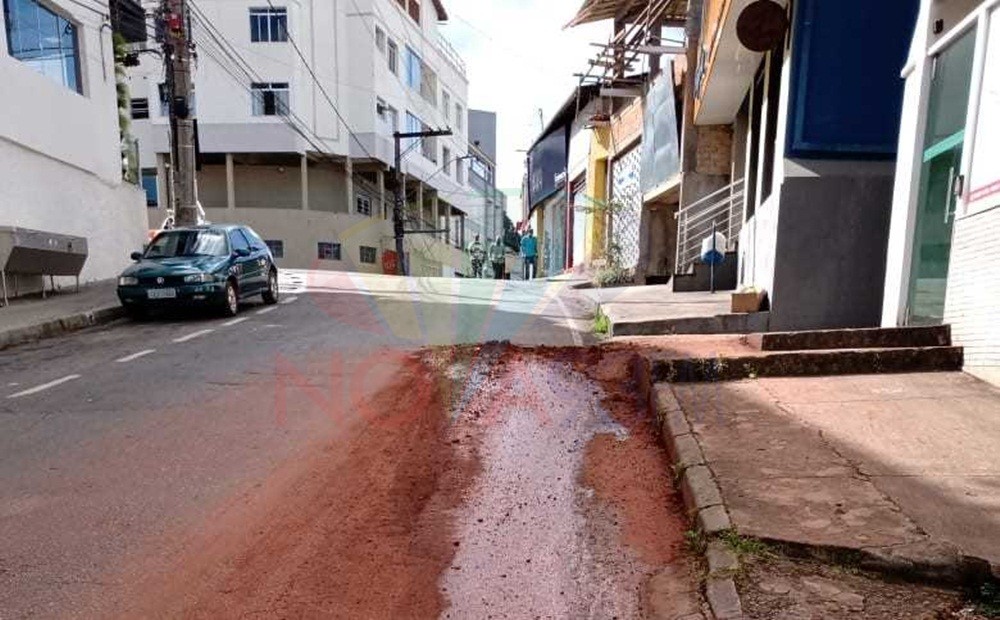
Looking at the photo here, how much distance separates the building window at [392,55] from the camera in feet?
111

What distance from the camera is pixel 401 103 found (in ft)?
116

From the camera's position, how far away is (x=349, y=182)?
33625 millimetres

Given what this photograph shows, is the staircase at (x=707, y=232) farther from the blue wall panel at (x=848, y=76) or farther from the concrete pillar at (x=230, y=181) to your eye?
the concrete pillar at (x=230, y=181)

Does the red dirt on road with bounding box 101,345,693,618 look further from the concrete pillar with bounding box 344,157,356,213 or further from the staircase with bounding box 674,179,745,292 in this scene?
the concrete pillar with bounding box 344,157,356,213

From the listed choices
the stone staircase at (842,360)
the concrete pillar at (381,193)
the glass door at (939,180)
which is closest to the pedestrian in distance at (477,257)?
the concrete pillar at (381,193)

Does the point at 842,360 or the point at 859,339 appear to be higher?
the point at 859,339

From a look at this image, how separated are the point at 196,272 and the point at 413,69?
30540mm

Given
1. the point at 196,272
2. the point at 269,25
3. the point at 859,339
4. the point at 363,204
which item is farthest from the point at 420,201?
the point at 859,339

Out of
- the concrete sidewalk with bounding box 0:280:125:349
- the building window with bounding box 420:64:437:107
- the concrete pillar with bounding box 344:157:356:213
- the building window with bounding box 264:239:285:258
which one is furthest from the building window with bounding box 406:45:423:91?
the concrete sidewalk with bounding box 0:280:125:349

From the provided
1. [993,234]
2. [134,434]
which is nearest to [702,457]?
[993,234]

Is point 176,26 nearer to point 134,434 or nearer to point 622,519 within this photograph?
point 134,434

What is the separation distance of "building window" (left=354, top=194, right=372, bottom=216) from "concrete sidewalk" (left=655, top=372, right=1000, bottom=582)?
32213 mm

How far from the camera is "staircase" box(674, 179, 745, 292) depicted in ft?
38.9

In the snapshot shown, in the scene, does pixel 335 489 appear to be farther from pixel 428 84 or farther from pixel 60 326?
pixel 428 84
